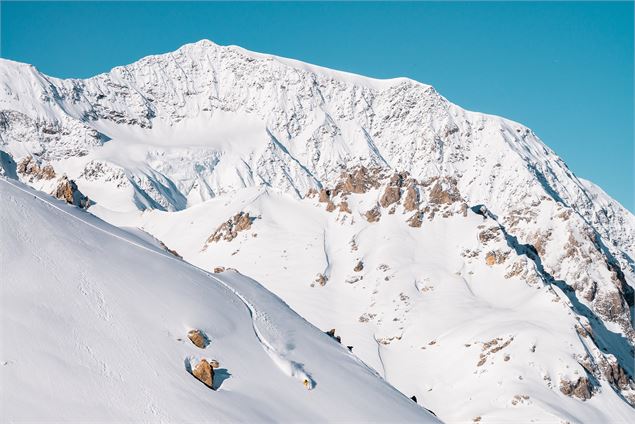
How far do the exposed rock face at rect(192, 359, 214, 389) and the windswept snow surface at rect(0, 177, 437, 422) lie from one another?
0.57 m

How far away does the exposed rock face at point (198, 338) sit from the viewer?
35.4 m

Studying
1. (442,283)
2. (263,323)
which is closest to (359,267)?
(442,283)

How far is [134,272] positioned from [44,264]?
17.7ft

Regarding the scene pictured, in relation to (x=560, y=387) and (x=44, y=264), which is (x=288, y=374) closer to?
(x=44, y=264)

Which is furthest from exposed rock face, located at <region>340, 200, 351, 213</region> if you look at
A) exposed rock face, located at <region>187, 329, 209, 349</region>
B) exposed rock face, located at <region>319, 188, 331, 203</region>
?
exposed rock face, located at <region>187, 329, 209, 349</region>

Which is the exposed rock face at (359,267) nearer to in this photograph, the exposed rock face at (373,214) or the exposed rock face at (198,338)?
the exposed rock face at (373,214)

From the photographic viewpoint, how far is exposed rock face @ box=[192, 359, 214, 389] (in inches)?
1268

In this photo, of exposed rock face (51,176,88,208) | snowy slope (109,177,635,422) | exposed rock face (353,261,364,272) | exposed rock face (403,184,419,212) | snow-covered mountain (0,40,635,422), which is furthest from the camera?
exposed rock face (403,184,419,212)

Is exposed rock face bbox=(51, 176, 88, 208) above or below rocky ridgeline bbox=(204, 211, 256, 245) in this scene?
below

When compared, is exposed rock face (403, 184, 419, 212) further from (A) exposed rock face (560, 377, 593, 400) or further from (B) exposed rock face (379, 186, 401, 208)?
(A) exposed rock face (560, 377, 593, 400)

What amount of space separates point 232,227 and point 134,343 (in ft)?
382

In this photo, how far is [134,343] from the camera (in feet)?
105

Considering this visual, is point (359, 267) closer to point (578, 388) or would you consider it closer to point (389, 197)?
point (389, 197)

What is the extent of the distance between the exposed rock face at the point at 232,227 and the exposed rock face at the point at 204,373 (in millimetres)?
113269
